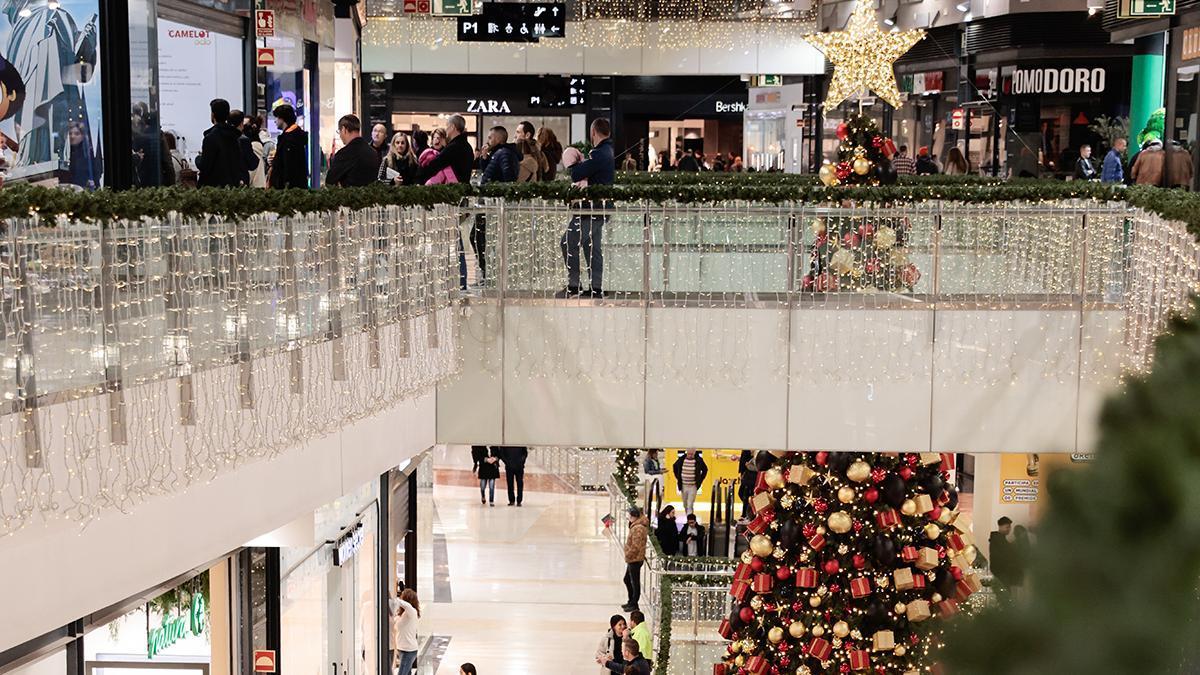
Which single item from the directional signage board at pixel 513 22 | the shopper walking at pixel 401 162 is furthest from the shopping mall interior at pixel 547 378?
the directional signage board at pixel 513 22

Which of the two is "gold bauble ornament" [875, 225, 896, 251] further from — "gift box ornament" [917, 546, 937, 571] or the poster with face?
the poster with face

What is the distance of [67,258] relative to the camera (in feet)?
15.5

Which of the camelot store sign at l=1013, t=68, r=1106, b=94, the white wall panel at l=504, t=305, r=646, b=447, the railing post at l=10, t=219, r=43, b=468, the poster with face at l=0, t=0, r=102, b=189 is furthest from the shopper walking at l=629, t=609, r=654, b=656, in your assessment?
the camelot store sign at l=1013, t=68, r=1106, b=94

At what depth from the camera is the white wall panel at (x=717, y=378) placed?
9.70m

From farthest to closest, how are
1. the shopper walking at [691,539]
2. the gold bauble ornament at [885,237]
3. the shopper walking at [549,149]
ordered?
1. the shopper walking at [691,539]
2. the shopper walking at [549,149]
3. the gold bauble ornament at [885,237]

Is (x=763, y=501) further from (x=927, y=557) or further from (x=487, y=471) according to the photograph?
(x=487, y=471)

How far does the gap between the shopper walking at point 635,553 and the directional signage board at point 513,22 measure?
26.7 feet

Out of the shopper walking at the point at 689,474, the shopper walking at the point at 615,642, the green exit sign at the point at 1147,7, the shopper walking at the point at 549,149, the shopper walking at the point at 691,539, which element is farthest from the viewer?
the shopper walking at the point at 689,474

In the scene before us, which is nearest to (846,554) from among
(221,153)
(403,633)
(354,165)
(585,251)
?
(585,251)

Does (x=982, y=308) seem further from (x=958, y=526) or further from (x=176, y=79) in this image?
(x=176, y=79)

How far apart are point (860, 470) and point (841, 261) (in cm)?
146

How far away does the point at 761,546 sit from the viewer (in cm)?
994

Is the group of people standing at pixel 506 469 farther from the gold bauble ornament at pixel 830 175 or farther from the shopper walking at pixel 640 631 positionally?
the gold bauble ornament at pixel 830 175

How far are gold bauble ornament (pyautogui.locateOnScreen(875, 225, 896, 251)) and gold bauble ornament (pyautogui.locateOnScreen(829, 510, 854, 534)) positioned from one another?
1.85m
